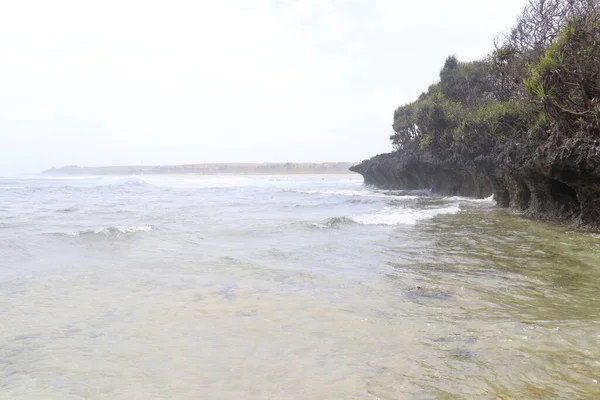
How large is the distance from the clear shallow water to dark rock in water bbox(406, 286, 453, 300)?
4 centimetres

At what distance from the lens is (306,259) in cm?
937

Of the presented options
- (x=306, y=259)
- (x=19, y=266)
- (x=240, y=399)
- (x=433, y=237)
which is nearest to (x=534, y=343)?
(x=240, y=399)

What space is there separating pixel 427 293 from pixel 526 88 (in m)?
11.2

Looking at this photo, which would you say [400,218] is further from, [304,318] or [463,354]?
[463,354]

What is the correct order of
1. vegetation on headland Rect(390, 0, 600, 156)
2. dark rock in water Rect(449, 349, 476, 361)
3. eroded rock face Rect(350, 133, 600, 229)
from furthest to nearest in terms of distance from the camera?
vegetation on headland Rect(390, 0, 600, 156) < eroded rock face Rect(350, 133, 600, 229) < dark rock in water Rect(449, 349, 476, 361)

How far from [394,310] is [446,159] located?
2605 centimetres

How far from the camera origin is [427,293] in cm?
634

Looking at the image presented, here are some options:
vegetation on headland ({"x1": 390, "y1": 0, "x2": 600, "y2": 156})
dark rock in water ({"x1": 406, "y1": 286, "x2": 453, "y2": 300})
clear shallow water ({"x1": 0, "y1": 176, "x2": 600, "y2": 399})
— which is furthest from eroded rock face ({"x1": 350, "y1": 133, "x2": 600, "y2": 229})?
dark rock in water ({"x1": 406, "y1": 286, "x2": 453, "y2": 300})

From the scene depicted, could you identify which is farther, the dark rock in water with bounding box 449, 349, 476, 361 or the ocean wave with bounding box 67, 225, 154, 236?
the ocean wave with bounding box 67, 225, 154, 236

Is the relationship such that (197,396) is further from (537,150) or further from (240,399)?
(537,150)

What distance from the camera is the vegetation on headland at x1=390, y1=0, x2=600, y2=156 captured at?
12102 mm

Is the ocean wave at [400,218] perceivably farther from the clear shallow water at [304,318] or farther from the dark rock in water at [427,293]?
the dark rock in water at [427,293]

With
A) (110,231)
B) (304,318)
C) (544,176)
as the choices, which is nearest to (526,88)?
(544,176)

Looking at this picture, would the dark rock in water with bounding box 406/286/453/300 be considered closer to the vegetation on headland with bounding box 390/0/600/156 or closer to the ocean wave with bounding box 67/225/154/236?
the vegetation on headland with bounding box 390/0/600/156
